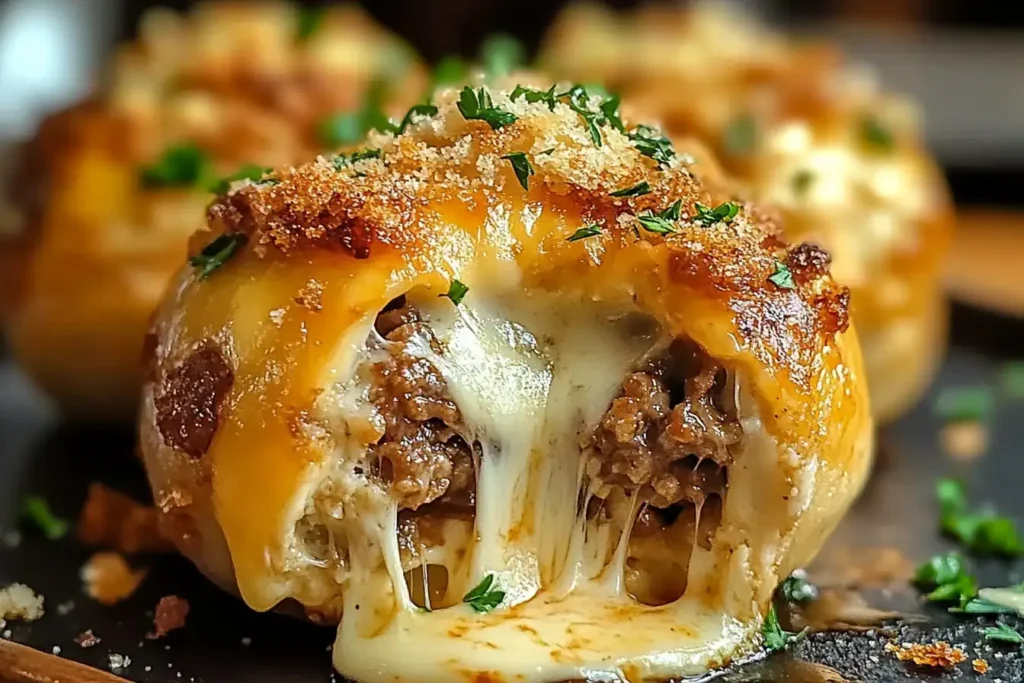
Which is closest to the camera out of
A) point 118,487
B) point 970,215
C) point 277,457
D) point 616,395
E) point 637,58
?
point 277,457

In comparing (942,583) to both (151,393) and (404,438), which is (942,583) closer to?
(404,438)

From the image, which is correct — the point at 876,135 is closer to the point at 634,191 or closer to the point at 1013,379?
the point at 1013,379

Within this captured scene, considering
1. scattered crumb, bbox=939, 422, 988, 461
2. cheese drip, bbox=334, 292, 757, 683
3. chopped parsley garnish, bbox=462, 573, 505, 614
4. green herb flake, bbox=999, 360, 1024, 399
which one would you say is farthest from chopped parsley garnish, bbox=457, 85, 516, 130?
green herb flake, bbox=999, 360, 1024, 399

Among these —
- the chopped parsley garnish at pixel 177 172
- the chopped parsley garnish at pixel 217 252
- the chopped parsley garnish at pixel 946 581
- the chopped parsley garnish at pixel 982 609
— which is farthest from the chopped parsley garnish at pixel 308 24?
the chopped parsley garnish at pixel 982 609

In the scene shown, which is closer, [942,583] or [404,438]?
[404,438]

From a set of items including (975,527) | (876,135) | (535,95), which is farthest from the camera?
(876,135)

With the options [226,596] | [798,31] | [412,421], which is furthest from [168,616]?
[798,31]

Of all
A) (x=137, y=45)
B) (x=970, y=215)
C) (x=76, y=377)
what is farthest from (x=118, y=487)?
(x=970, y=215)
